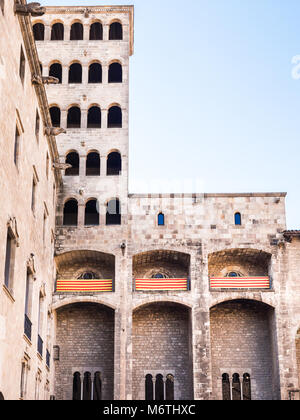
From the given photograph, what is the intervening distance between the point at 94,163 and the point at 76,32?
816 cm

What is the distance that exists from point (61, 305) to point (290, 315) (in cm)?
1136

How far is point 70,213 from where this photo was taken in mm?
37469

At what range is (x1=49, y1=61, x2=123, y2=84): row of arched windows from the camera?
130ft

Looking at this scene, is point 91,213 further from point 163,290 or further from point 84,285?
point 163,290

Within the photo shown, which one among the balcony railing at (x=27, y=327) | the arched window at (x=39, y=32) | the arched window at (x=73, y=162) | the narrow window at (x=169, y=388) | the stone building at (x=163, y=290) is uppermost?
the arched window at (x=39, y=32)

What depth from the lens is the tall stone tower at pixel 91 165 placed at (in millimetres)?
34031

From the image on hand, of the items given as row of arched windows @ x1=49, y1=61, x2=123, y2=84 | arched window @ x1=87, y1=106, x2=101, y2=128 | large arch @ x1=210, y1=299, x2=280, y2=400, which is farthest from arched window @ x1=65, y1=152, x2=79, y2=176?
large arch @ x1=210, y1=299, x2=280, y2=400

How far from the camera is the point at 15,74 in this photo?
21.6 m

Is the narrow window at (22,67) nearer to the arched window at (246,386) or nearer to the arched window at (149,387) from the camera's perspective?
the arched window at (149,387)

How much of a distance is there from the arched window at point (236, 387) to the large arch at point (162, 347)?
2.26m

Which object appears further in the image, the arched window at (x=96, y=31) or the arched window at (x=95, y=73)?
the arched window at (x=96, y=31)

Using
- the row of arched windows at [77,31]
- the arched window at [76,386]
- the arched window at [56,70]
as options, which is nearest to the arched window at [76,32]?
the row of arched windows at [77,31]

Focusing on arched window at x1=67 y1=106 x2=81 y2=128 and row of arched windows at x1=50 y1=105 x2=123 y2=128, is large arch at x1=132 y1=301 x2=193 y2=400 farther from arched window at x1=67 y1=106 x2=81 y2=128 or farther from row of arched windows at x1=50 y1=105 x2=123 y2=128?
arched window at x1=67 y1=106 x2=81 y2=128
